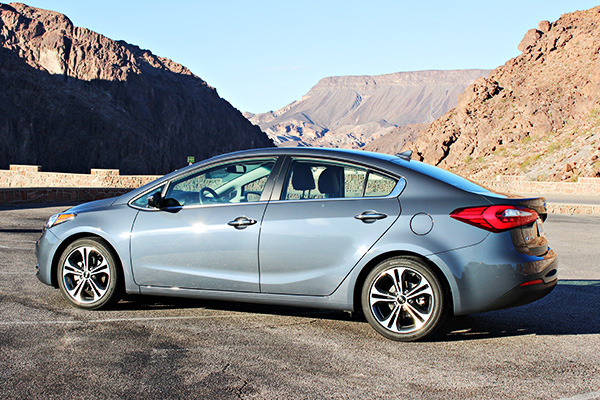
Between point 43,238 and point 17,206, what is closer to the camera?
point 43,238

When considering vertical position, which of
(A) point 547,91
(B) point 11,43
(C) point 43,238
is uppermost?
(B) point 11,43

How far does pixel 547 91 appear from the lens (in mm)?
72375

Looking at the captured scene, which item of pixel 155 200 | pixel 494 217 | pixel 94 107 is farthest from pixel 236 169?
pixel 94 107

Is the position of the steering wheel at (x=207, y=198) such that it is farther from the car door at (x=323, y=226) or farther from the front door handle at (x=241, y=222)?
the car door at (x=323, y=226)

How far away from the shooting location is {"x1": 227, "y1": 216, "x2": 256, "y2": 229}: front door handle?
17.0 feet

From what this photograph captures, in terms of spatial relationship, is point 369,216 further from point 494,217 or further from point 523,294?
point 523,294

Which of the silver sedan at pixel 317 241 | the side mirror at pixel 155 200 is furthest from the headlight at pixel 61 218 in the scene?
the side mirror at pixel 155 200

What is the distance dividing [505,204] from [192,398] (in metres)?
2.72

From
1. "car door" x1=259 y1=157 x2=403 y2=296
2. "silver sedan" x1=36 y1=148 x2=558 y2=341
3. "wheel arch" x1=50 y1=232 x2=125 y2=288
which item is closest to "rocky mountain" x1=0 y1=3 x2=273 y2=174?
"wheel arch" x1=50 y1=232 x2=125 y2=288

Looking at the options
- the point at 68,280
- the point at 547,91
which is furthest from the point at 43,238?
the point at 547,91

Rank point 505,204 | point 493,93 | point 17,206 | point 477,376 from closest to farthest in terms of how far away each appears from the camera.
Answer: point 477,376 → point 505,204 → point 17,206 → point 493,93

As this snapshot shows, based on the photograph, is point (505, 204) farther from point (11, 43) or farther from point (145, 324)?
point (11, 43)

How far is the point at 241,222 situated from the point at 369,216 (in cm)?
107

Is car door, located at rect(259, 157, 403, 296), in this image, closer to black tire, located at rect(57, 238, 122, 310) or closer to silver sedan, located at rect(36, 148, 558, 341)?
silver sedan, located at rect(36, 148, 558, 341)
